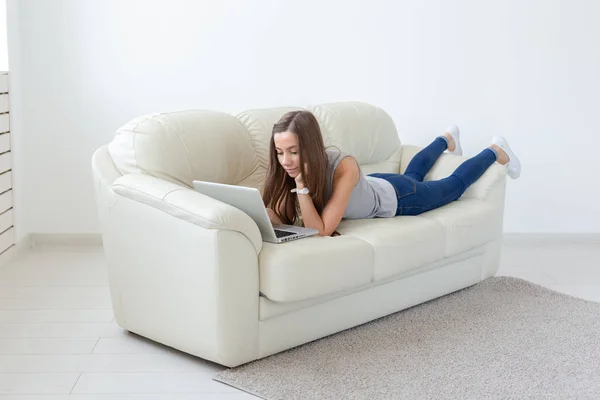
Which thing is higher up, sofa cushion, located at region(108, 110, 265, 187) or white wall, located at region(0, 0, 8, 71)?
white wall, located at region(0, 0, 8, 71)

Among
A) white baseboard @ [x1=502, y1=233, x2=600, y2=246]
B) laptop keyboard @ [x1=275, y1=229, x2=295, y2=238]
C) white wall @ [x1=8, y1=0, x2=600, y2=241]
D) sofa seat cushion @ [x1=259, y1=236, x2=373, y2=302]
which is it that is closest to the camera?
sofa seat cushion @ [x1=259, y1=236, x2=373, y2=302]

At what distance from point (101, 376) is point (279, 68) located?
2390 mm

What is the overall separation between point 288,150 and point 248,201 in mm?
366

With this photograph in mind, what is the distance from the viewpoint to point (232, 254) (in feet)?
8.95

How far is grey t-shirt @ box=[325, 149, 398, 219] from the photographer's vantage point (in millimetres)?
3328

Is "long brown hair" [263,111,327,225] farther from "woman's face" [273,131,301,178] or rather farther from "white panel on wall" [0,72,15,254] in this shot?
"white panel on wall" [0,72,15,254]

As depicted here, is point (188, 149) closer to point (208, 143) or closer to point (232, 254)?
point (208, 143)

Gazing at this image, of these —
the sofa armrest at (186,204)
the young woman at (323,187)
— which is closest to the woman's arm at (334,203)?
the young woman at (323,187)

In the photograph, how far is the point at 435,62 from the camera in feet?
15.6

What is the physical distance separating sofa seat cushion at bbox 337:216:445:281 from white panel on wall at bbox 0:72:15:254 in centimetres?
187

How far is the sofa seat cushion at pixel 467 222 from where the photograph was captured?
3.54 metres

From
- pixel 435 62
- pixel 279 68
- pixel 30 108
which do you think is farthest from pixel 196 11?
pixel 435 62

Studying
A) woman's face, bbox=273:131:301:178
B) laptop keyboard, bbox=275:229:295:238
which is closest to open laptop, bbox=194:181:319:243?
laptop keyboard, bbox=275:229:295:238

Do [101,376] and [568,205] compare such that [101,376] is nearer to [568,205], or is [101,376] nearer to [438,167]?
[438,167]
